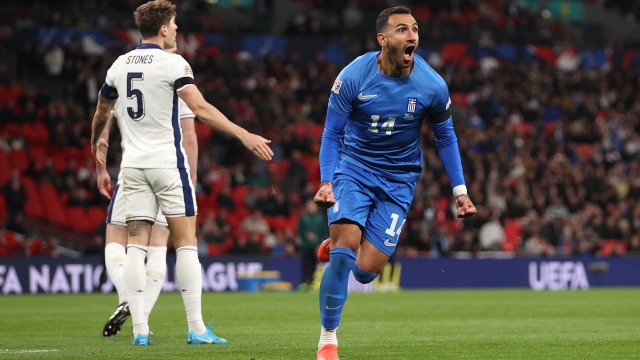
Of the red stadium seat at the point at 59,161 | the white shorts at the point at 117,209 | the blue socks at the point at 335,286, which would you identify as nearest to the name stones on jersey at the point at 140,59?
the white shorts at the point at 117,209

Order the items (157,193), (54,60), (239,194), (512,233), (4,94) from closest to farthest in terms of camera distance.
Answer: (157,193) → (4,94) → (239,194) → (54,60) → (512,233)

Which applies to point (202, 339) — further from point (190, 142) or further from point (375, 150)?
point (375, 150)

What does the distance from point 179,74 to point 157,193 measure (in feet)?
3.11

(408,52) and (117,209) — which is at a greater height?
(408,52)

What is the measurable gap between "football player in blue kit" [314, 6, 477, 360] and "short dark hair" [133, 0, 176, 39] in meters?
1.56

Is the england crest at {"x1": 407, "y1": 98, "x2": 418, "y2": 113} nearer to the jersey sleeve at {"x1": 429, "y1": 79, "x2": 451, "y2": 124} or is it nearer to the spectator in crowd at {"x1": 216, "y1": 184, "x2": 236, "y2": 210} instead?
the jersey sleeve at {"x1": 429, "y1": 79, "x2": 451, "y2": 124}

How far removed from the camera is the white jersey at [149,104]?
7.52m

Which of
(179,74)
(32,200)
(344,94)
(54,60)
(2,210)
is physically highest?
(54,60)

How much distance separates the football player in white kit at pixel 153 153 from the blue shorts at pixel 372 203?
140 cm

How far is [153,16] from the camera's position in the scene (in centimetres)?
752

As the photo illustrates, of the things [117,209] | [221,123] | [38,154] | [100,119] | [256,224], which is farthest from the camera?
[256,224]

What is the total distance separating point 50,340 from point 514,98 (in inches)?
941

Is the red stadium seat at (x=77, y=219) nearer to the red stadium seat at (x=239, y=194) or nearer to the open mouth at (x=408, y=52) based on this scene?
the red stadium seat at (x=239, y=194)

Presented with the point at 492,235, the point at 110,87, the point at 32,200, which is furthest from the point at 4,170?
the point at 110,87
